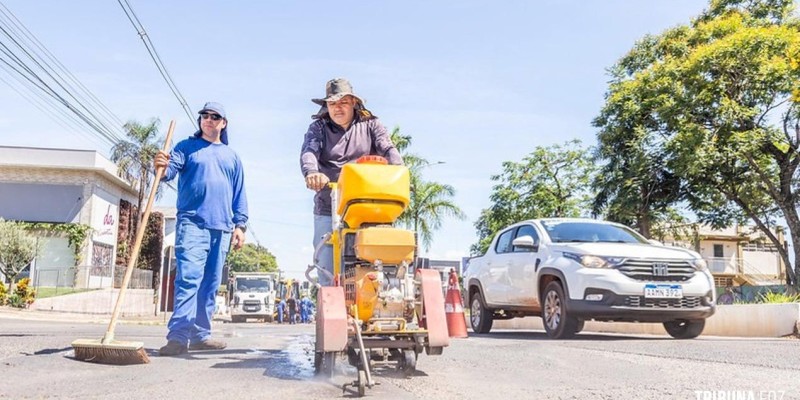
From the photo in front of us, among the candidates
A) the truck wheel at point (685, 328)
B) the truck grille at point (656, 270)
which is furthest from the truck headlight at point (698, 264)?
the truck wheel at point (685, 328)

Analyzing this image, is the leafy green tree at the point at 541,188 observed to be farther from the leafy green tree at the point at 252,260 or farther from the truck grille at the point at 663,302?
the leafy green tree at the point at 252,260

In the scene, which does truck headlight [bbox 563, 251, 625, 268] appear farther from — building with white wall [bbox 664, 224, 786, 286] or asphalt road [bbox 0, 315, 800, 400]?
building with white wall [bbox 664, 224, 786, 286]

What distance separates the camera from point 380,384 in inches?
169

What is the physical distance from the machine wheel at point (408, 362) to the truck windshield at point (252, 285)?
1482 inches

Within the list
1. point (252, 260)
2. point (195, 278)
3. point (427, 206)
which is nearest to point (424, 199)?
point (427, 206)

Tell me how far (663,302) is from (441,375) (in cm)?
461

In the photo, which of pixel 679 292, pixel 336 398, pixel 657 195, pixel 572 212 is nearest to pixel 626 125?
pixel 657 195

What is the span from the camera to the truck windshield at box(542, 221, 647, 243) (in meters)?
9.55

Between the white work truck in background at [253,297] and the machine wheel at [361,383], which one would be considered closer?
the machine wheel at [361,383]

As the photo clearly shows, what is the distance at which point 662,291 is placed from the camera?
8.50 metres

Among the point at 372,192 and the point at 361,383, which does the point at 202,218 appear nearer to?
the point at 372,192

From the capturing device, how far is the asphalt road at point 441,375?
407 cm

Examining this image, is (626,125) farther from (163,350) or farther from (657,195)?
(163,350)

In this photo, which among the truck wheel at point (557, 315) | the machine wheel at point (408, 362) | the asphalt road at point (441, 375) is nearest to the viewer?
the asphalt road at point (441, 375)
